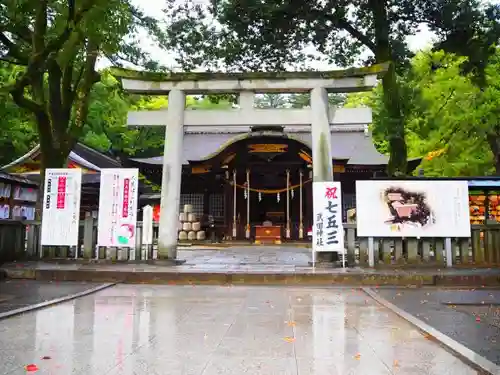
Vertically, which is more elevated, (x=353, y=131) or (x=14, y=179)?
(x=353, y=131)

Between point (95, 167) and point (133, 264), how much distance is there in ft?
46.2

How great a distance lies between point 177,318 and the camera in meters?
6.24

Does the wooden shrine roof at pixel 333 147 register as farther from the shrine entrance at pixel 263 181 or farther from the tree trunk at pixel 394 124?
the tree trunk at pixel 394 124

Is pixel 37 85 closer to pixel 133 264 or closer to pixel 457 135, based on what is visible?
pixel 133 264

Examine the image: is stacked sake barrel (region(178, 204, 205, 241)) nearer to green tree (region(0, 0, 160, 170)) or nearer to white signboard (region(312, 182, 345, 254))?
green tree (region(0, 0, 160, 170))

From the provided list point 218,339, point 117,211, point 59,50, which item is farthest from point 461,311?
point 59,50

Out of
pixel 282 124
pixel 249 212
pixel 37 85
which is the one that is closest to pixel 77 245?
pixel 37 85

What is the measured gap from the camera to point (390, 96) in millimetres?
14531

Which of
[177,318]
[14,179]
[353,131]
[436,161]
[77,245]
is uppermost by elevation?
[353,131]

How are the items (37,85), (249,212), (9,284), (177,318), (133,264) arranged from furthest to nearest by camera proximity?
(249,212), (37,85), (133,264), (9,284), (177,318)

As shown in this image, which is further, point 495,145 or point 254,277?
point 495,145

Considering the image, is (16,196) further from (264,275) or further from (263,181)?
(264,275)

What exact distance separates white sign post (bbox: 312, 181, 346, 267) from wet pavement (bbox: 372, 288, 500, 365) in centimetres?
191

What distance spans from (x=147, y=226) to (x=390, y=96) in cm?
855
